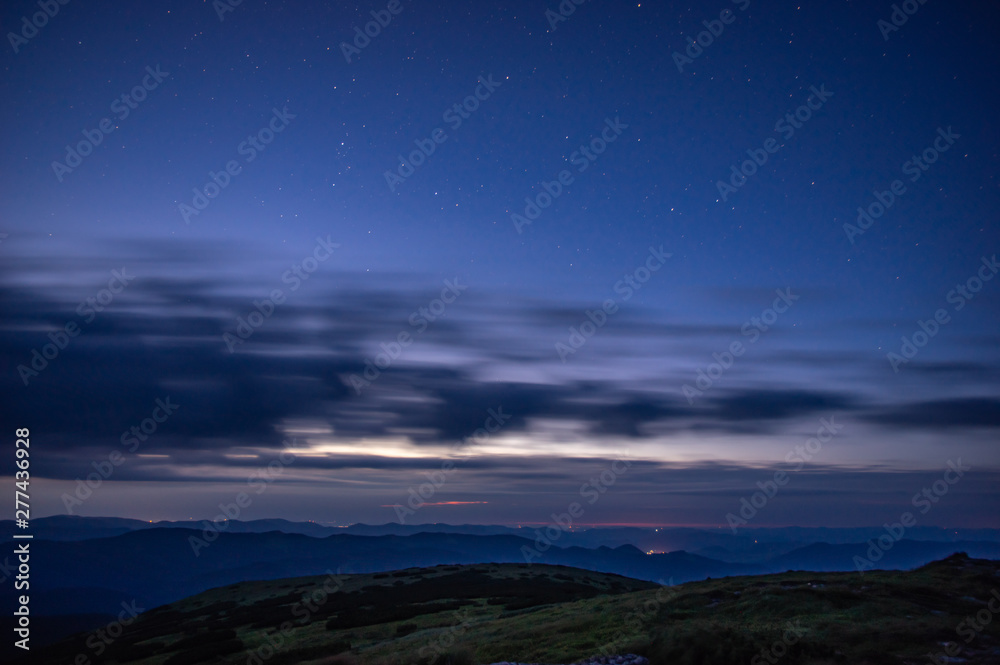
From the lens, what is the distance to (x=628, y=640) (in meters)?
25.2

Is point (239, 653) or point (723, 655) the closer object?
point (723, 655)

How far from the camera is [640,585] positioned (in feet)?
257

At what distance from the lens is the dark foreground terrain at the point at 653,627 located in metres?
22.2

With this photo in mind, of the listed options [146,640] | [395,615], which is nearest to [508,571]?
[395,615]

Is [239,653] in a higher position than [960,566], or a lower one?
lower

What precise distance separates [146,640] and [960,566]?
67443 mm

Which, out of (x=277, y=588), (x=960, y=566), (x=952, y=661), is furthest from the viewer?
(x=277, y=588)

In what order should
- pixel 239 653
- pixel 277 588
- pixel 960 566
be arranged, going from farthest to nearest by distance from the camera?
pixel 277 588, pixel 239 653, pixel 960 566

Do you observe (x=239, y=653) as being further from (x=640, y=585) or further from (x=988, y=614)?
(x=640, y=585)

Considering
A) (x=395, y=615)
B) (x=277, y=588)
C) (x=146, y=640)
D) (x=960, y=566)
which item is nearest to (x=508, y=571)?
(x=277, y=588)

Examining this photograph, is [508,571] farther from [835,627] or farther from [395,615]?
[835,627]

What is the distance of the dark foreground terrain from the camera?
22156 millimetres

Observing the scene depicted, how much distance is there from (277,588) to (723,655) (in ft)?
247

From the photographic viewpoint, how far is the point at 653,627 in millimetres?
27031
